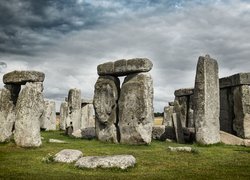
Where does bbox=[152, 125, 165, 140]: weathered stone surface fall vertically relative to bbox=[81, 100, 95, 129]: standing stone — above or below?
below

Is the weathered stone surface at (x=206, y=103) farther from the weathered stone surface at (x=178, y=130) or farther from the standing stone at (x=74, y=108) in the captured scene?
the standing stone at (x=74, y=108)

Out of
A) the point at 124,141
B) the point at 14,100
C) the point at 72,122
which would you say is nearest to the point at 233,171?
the point at 124,141

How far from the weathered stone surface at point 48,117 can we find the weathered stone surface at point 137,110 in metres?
14.7

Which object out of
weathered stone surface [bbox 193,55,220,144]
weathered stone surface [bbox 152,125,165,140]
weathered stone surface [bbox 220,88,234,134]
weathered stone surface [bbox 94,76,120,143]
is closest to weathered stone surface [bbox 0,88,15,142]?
weathered stone surface [bbox 94,76,120,143]

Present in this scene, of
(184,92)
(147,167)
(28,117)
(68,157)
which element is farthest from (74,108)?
(147,167)

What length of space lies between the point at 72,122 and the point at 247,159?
15928 millimetres

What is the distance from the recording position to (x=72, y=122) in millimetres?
28047

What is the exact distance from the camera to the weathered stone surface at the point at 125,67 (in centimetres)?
1975

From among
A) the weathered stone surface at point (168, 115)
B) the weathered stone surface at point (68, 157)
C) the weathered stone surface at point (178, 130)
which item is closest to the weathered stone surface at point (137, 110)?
the weathered stone surface at point (178, 130)

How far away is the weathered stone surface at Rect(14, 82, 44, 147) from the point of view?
1653 cm

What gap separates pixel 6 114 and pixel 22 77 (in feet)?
6.92

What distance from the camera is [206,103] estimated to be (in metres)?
20.0

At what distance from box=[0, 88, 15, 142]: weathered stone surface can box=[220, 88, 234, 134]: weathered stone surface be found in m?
13.0

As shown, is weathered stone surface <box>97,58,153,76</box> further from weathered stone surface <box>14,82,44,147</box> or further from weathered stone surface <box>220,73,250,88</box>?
weathered stone surface <box>220,73,250,88</box>
